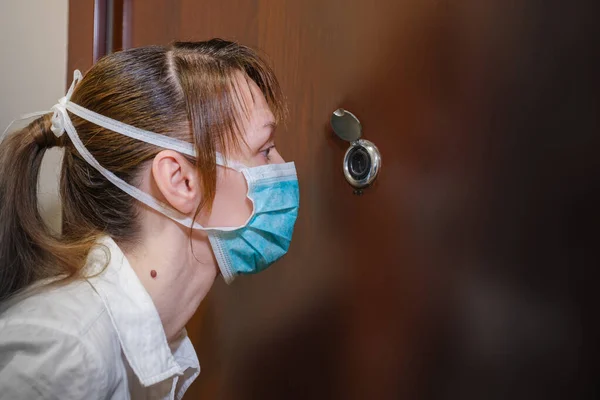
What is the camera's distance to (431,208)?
68cm

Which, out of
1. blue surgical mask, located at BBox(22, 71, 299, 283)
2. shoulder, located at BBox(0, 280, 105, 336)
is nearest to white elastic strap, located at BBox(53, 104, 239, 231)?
blue surgical mask, located at BBox(22, 71, 299, 283)

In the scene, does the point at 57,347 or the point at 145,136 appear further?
the point at 145,136

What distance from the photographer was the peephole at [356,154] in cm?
73

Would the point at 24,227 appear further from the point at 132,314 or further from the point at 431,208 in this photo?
the point at 431,208

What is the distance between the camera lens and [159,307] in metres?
0.72

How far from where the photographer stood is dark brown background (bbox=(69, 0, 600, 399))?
57 centimetres

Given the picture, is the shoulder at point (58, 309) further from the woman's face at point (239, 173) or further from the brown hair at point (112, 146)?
the woman's face at point (239, 173)

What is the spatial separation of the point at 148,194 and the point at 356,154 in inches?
10.6

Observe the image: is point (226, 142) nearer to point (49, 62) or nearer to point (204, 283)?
point (204, 283)

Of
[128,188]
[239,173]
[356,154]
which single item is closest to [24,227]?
[128,188]

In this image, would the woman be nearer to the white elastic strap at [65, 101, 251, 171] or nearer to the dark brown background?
the white elastic strap at [65, 101, 251, 171]

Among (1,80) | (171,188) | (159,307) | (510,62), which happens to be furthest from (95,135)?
(510,62)

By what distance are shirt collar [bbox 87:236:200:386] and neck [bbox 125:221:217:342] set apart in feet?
0.08

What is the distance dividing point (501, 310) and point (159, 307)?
1.35 feet
